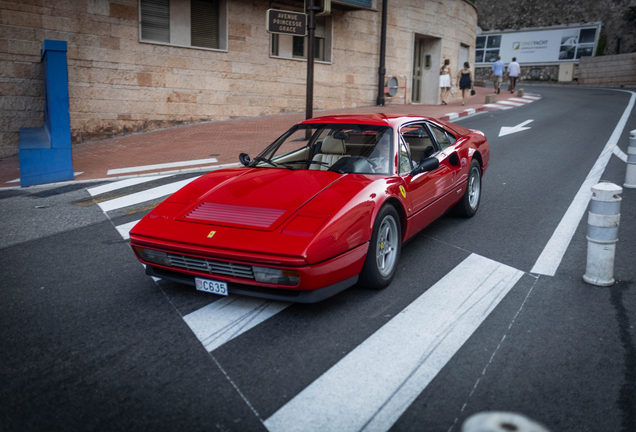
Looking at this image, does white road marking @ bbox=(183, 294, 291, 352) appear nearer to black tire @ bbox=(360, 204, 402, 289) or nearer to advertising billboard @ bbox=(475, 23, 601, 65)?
black tire @ bbox=(360, 204, 402, 289)

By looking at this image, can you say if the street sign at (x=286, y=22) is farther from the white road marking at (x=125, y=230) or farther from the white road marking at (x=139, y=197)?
the white road marking at (x=125, y=230)

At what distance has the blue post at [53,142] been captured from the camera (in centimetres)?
819

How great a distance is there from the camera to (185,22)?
14984 mm

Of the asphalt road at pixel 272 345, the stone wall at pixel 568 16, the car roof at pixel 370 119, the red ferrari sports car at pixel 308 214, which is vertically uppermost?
the stone wall at pixel 568 16

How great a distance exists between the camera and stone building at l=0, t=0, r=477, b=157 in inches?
487

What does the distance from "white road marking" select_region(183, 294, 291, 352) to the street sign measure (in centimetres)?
831

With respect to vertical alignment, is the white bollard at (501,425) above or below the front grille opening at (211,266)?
above

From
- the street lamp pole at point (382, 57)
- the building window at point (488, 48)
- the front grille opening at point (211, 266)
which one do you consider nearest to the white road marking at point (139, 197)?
the front grille opening at point (211, 266)

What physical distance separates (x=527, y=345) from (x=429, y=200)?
6.21 ft

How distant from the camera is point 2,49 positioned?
39.3 ft

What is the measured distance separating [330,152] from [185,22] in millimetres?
12058

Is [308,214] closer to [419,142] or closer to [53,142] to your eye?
[419,142]

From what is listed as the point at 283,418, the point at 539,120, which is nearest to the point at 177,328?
the point at 283,418

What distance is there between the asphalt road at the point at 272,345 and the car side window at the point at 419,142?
2.95ft
